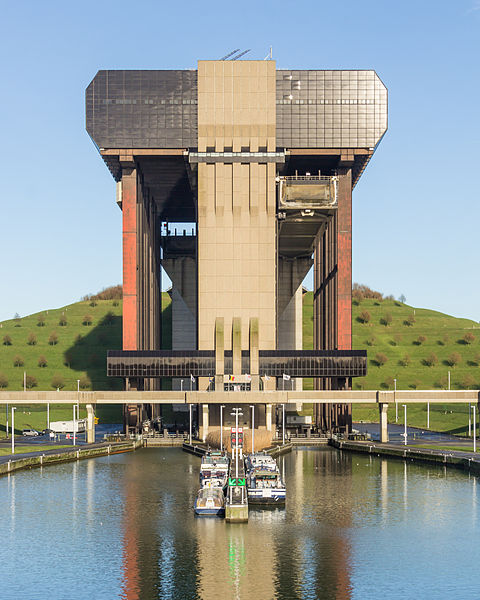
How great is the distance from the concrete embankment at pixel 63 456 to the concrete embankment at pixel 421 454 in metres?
35.4

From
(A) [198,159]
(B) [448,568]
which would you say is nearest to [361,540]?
(B) [448,568]

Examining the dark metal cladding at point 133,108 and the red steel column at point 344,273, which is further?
the red steel column at point 344,273

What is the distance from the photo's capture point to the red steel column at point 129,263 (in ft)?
544

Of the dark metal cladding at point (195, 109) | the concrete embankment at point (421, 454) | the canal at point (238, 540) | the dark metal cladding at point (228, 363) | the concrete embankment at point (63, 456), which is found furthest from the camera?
the dark metal cladding at point (195, 109)

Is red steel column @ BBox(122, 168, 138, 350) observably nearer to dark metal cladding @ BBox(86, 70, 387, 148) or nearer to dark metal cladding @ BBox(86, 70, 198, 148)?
dark metal cladding @ BBox(86, 70, 198, 148)

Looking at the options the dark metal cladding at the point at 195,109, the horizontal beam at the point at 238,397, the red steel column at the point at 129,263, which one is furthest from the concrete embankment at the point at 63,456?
the dark metal cladding at the point at 195,109

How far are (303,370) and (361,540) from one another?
8941 cm

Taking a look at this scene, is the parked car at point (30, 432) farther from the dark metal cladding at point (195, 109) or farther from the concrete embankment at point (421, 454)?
the concrete embankment at point (421, 454)

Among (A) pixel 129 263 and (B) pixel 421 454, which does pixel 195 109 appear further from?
(B) pixel 421 454

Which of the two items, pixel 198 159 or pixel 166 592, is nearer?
pixel 166 592

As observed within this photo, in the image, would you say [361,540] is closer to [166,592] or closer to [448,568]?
[448,568]

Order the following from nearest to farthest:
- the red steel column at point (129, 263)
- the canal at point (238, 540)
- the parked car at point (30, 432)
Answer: the canal at point (238, 540)
the parked car at point (30, 432)
the red steel column at point (129, 263)

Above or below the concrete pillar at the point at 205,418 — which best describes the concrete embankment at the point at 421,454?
below

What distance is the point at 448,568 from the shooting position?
210ft
